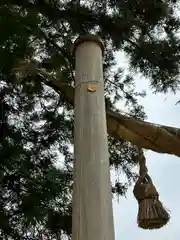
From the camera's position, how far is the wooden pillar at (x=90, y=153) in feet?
2.59

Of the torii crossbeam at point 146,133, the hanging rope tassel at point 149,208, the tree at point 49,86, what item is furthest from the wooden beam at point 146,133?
the tree at point 49,86

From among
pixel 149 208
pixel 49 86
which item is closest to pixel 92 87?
pixel 149 208

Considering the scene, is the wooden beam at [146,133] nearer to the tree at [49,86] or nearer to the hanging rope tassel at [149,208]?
the hanging rope tassel at [149,208]

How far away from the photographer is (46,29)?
6.36 feet

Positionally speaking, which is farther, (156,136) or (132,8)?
(132,8)

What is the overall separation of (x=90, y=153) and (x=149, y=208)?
26 cm

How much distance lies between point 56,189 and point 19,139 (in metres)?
0.36

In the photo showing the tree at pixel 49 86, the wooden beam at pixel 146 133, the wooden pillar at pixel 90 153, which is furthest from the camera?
the tree at pixel 49 86

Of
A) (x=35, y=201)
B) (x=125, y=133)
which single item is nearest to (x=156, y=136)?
(x=125, y=133)

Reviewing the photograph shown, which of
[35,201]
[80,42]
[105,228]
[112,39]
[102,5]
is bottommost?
[105,228]

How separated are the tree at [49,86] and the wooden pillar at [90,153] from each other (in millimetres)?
452

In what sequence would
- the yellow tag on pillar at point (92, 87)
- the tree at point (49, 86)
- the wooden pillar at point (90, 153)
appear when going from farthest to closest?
the tree at point (49, 86), the yellow tag on pillar at point (92, 87), the wooden pillar at point (90, 153)

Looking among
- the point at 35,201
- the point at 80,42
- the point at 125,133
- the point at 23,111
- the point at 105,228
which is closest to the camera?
the point at 105,228

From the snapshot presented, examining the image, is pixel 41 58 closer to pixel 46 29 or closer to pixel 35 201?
pixel 46 29
